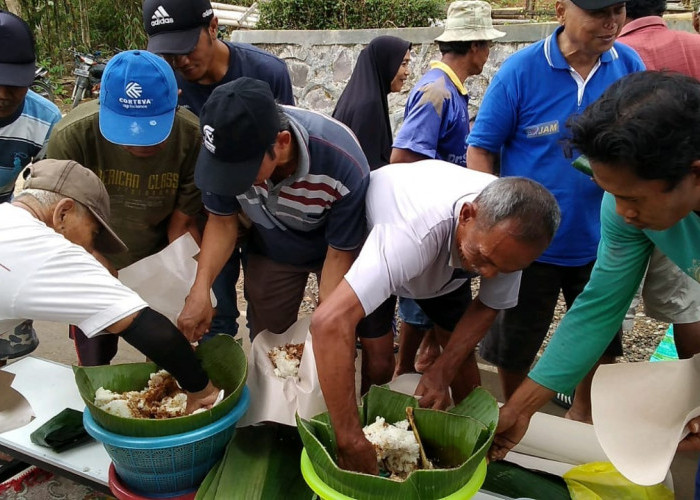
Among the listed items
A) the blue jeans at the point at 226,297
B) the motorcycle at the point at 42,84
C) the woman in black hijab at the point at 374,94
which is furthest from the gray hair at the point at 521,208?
the motorcycle at the point at 42,84

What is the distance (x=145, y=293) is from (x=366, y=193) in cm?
85

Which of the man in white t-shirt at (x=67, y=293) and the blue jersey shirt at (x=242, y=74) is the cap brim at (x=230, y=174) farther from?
the blue jersey shirt at (x=242, y=74)

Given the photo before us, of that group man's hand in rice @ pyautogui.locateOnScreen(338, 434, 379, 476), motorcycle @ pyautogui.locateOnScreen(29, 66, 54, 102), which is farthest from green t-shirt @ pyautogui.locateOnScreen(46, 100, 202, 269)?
motorcycle @ pyautogui.locateOnScreen(29, 66, 54, 102)

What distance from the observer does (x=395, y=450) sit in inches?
67.4

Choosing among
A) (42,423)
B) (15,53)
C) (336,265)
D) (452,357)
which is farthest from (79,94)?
(452,357)

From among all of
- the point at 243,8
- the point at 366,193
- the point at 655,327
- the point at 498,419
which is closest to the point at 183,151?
the point at 366,193

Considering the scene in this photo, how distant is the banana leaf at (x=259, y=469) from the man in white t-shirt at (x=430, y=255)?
0.32 m

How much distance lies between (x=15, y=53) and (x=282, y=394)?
165 cm

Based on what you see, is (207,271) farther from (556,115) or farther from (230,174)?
(556,115)

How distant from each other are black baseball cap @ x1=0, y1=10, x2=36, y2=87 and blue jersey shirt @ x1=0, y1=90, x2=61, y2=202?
248mm

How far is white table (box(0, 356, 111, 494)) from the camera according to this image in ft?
6.56

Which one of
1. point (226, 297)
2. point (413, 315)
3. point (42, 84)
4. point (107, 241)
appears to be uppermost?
point (107, 241)

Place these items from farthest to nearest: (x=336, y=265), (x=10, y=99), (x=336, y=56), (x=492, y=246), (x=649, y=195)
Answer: (x=336, y=56) < (x=10, y=99) < (x=336, y=265) < (x=492, y=246) < (x=649, y=195)

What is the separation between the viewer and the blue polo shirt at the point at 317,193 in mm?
1979
